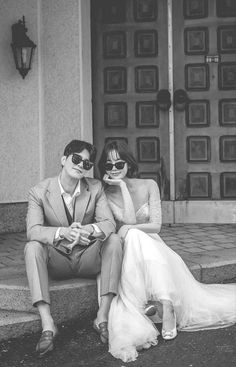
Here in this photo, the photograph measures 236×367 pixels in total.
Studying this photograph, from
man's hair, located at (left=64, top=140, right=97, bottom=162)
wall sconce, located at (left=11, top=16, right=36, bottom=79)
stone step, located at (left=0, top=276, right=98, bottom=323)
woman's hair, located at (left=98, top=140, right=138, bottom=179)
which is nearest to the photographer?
stone step, located at (left=0, top=276, right=98, bottom=323)

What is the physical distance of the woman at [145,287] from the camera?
Answer: 12.4 ft

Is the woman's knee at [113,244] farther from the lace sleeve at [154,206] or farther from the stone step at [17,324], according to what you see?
the stone step at [17,324]

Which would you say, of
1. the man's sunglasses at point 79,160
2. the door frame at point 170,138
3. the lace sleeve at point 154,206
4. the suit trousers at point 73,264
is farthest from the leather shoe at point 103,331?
the door frame at point 170,138

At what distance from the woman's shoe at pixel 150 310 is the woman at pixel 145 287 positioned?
3 centimetres

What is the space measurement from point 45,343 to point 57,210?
1.06 m

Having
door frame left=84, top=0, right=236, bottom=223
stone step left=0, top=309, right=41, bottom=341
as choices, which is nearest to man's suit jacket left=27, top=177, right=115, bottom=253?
stone step left=0, top=309, right=41, bottom=341

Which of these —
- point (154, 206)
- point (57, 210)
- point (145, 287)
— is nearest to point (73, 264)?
point (57, 210)

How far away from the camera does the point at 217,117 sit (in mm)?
7445

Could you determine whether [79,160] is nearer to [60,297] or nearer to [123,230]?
[123,230]

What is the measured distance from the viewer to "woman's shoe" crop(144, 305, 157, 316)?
157 inches

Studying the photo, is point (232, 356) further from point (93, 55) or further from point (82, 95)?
point (93, 55)

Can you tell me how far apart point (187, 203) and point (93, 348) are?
3863mm

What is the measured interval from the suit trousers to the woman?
0.37 ft

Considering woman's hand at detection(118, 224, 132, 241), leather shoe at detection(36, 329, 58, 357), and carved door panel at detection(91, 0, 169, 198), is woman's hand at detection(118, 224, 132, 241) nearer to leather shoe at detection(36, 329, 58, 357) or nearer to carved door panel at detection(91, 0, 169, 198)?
leather shoe at detection(36, 329, 58, 357)
